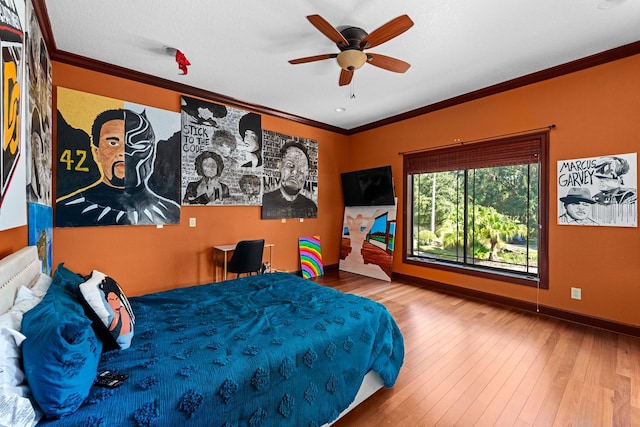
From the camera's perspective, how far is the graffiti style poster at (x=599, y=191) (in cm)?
276

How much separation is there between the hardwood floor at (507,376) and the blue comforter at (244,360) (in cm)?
25

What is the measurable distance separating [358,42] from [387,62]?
1.12ft

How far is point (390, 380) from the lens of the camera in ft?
6.28

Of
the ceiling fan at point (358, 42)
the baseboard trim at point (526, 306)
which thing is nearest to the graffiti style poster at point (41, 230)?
the ceiling fan at point (358, 42)

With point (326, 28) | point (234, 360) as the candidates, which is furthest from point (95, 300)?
point (326, 28)

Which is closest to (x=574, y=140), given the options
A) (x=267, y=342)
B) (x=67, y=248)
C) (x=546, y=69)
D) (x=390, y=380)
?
(x=546, y=69)

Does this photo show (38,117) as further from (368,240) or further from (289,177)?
(368,240)

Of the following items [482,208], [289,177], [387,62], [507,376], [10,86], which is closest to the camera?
[10,86]

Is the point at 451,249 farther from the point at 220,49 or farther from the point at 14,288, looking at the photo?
the point at 14,288

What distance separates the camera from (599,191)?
2924mm

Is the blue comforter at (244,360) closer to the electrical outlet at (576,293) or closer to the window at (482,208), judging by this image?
the electrical outlet at (576,293)

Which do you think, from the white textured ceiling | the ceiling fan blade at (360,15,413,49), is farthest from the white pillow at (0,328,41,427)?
the ceiling fan blade at (360,15,413,49)

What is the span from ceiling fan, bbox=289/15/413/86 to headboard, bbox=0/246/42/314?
2.32m

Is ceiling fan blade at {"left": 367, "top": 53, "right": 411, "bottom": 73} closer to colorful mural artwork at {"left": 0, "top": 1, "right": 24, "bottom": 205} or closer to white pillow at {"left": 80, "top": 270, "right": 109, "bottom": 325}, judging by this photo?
colorful mural artwork at {"left": 0, "top": 1, "right": 24, "bottom": 205}
